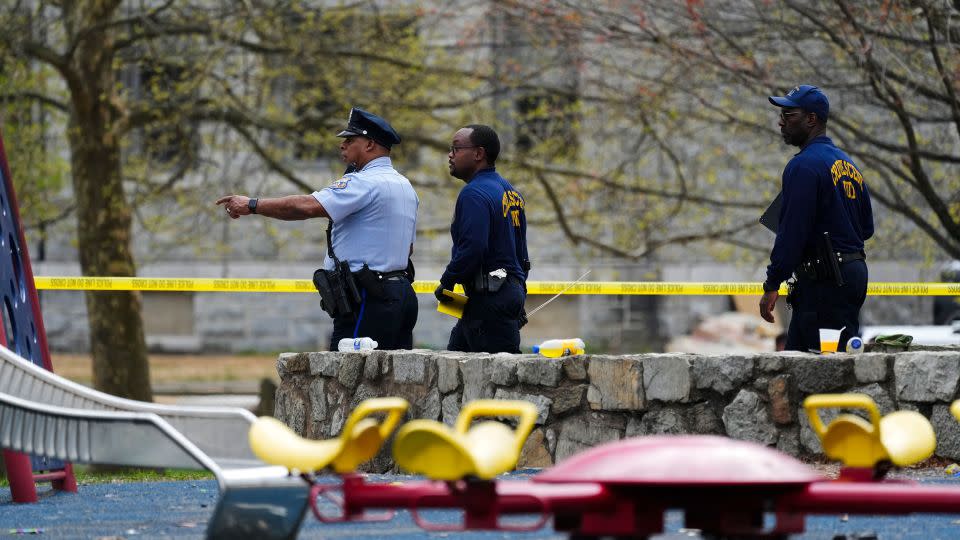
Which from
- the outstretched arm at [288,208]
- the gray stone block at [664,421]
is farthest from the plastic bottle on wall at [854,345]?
the outstretched arm at [288,208]

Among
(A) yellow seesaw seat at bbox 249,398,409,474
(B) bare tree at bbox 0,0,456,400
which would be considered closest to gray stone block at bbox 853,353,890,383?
(A) yellow seesaw seat at bbox 249,398,409,474

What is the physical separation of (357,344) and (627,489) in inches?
207

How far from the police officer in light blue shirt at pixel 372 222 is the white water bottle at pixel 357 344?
0.06 meters

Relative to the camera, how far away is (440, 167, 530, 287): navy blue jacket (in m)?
8.94

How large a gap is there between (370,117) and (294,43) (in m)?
7.26

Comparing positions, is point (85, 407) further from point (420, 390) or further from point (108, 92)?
point (108, 92)

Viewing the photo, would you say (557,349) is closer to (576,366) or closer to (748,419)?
(576,366)

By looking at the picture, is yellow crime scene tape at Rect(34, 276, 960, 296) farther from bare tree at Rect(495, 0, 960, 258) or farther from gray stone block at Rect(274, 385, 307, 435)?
gray stone block at Rect(274, 385, 307, 435)

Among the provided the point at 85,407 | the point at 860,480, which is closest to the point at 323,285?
the point at 85,407

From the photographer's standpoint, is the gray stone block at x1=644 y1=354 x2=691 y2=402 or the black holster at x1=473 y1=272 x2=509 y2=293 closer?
the gray stone block at x1=644 y1=354 x2=691 y2=402

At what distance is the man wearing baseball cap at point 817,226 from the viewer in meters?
8.62

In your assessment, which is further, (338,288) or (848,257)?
(338,288)

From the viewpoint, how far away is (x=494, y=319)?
9.34m

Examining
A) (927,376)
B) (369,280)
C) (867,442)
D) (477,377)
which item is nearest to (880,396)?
(927,376)
